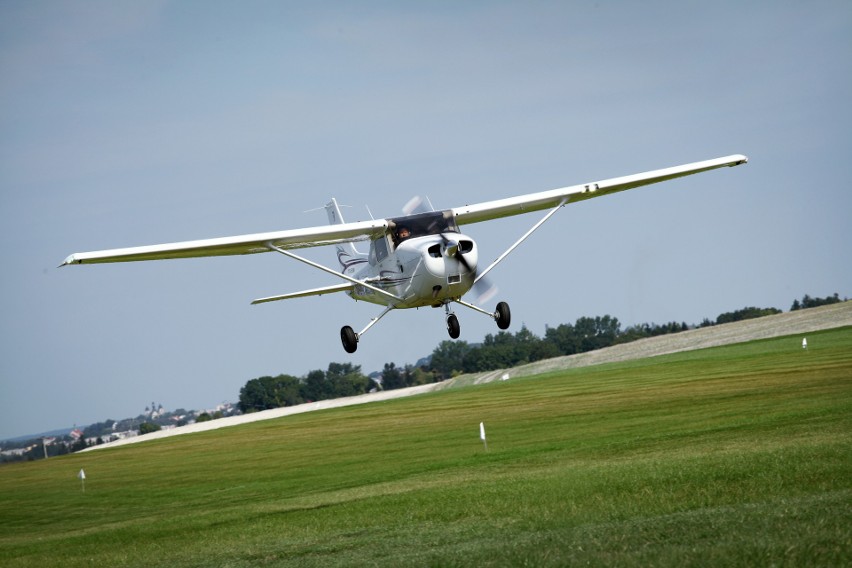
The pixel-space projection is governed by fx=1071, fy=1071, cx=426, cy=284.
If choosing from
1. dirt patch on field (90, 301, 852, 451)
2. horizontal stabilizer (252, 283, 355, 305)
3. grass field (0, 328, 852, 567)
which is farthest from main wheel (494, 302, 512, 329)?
dirt patch on field (90, 301, 852, 451)

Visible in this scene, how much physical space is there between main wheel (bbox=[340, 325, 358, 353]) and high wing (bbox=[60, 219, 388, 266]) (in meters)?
2.38

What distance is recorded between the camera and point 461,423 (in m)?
57.0

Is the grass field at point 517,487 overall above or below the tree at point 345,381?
below

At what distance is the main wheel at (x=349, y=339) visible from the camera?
2780 centimetres

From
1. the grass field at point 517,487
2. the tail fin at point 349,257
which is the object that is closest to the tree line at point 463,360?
the grass field at point 517,487

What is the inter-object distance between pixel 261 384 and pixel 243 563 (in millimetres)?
123082

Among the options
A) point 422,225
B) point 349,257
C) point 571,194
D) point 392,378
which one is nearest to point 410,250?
point 422,225

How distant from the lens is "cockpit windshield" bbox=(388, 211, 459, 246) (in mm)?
26672

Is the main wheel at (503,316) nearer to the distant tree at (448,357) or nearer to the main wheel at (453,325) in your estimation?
the main wheel at (453,325)

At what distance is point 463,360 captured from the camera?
448 ft

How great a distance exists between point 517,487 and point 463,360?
109058 millimetres

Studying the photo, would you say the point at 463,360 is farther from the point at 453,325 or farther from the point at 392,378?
the point at 453,325

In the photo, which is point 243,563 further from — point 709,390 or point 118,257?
point 709,390

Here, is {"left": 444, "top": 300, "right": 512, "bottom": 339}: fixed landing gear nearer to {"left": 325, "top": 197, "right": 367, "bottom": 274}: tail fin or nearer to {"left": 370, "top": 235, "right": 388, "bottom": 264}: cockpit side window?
{"left": 370, "top": 235, "right": 388, "bottom": 264}: cockpit side window
